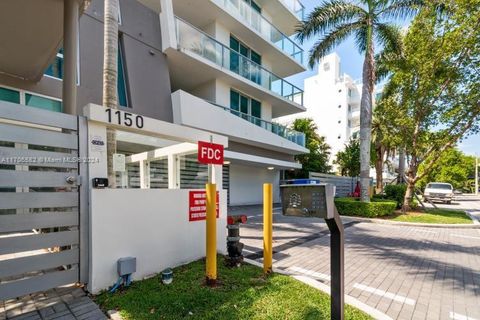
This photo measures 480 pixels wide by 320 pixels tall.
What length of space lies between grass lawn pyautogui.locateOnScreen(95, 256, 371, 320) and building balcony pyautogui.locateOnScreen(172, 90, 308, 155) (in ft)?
27.8

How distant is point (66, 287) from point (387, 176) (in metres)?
57.1

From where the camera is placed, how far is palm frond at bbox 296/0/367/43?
42.0 ft

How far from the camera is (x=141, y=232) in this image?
4.08 metres

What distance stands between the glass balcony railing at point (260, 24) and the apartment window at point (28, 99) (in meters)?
9.81

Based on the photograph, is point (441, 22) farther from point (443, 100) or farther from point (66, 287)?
point (66, 287)

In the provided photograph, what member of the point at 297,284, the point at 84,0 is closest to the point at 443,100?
the point at 297,284

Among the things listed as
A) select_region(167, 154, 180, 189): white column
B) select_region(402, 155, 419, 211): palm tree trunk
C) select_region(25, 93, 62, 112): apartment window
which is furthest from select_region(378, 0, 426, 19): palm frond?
select_region(25, 93, 62, 112): apartment window

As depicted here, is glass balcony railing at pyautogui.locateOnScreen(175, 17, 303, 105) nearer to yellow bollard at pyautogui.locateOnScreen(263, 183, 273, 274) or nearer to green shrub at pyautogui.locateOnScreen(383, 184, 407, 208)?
green shrub at pyautogui.locateOnScreen(383, 184, 407, 208)

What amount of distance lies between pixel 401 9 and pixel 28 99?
15964 millimetres

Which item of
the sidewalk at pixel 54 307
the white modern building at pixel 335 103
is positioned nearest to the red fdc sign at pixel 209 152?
the sidewalk at pixel 54 307

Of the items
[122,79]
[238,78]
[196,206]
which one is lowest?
[196,206]

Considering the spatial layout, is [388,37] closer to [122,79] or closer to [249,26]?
[249,26]

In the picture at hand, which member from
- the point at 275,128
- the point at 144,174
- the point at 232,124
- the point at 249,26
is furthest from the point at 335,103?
the point at 144,174

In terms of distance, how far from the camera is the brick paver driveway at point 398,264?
12.3 ft
